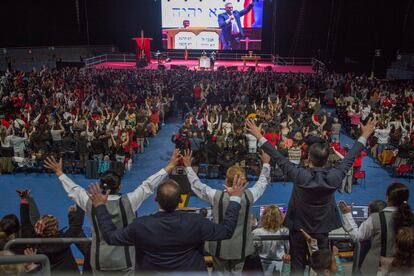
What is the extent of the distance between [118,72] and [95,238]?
1911cm

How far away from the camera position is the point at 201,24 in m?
29.5

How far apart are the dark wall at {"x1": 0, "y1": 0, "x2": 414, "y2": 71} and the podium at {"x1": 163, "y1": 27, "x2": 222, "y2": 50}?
99.1 inches

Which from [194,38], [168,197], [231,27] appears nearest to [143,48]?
[194,38]

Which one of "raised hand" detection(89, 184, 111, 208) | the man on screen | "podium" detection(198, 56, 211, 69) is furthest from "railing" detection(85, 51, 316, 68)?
"raised hand" detection(89, 184, 111, 208)

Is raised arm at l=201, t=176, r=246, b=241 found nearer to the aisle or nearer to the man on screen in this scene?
the aisle

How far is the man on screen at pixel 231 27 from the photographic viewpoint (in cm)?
2900

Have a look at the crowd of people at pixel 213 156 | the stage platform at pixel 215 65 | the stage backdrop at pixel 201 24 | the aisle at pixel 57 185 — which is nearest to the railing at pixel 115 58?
the stage platform at pixel 215 65

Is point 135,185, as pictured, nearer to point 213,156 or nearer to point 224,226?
point 213,156

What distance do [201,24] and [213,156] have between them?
20.7m

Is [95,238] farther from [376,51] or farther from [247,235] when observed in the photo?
[376,51]

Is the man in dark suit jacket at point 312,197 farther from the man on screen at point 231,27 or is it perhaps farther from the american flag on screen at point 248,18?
the american flag on screen at point 248,18

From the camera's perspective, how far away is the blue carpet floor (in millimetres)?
8945

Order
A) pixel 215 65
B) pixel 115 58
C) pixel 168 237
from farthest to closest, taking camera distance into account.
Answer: pixel 115 58 → pixel 215 65 → pixel 168 237

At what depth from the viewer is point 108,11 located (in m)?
33.2
